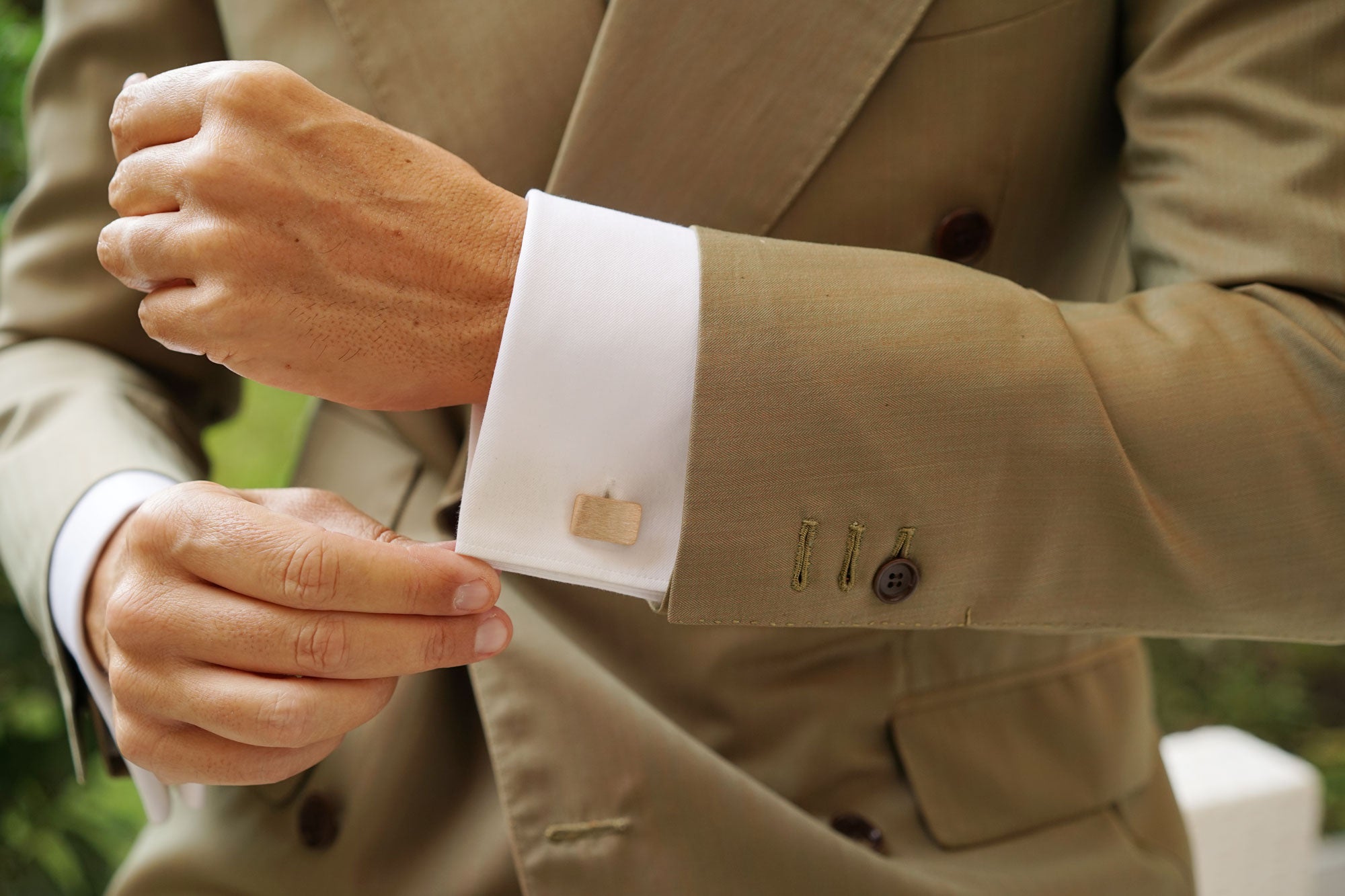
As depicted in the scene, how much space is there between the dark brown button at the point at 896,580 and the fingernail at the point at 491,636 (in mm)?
230

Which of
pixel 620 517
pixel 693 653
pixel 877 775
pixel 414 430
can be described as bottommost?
pixel 877 775

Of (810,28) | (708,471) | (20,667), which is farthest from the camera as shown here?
(20,667)

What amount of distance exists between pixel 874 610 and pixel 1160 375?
0.79 ft

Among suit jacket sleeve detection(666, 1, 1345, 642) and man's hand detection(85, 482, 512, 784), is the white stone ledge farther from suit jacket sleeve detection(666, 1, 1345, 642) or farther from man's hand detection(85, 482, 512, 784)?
man's hand detection(85, 482, 512, 784)

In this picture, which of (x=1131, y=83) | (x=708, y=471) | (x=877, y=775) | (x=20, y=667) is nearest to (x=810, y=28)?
(x=1131, y=83)

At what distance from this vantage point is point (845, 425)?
0.55 metres

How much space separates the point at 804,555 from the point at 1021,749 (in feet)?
1.44

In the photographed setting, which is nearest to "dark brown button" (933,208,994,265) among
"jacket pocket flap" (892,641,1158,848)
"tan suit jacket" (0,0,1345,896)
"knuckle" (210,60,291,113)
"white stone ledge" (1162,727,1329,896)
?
"tan suit jacket" (0,0,1345,896)

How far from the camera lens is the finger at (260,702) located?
22.2 inches

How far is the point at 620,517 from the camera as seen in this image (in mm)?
572

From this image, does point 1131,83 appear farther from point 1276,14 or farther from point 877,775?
point 877,775

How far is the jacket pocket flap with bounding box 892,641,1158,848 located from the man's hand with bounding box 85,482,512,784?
0.45 meters

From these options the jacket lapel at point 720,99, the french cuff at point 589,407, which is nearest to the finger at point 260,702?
the french cuff at point 589,407

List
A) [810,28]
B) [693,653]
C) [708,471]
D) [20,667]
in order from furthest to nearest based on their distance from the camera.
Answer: [20,667] → [693,653] → [810,28] → [708,471]
